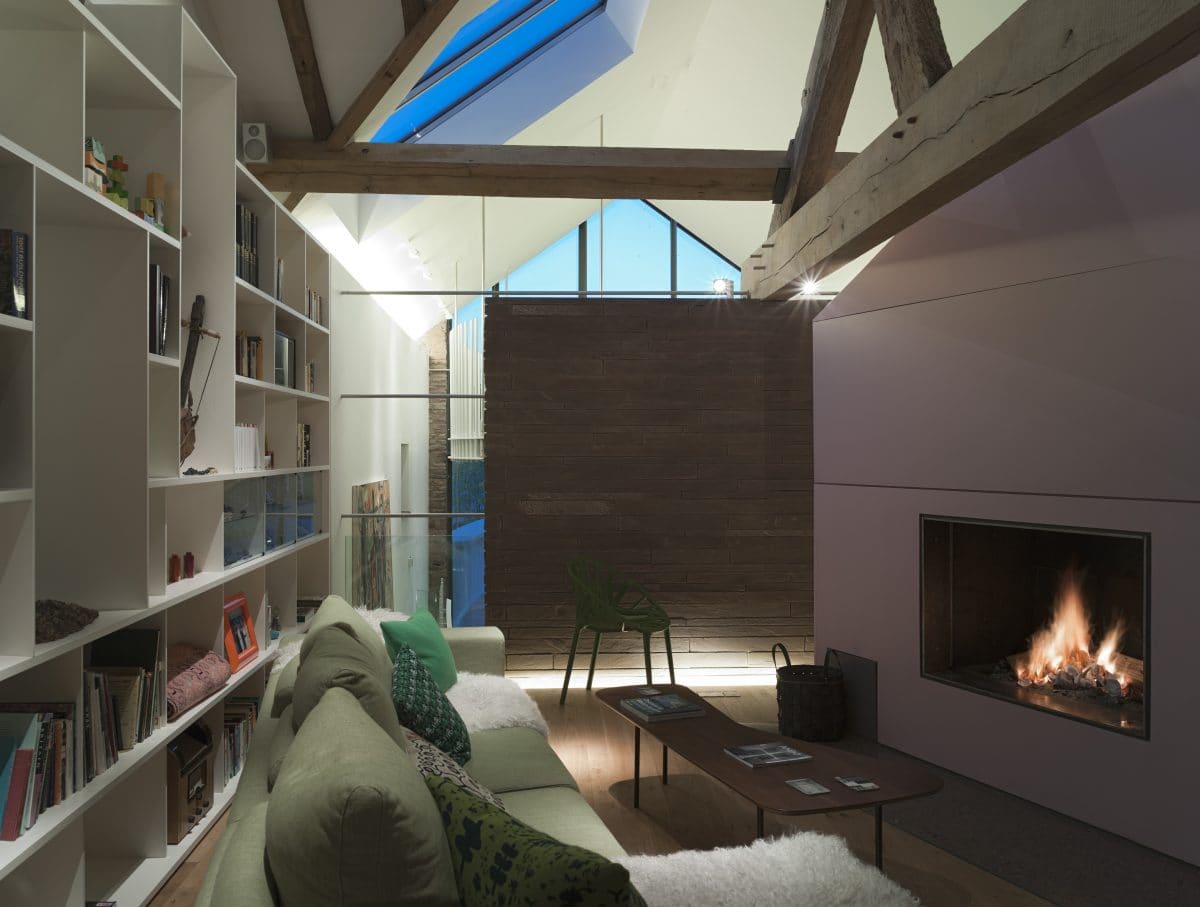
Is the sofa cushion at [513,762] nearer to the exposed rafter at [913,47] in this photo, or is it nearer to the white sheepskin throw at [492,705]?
the white sheepskin throw at [492,705]

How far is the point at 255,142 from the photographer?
15.0 ft

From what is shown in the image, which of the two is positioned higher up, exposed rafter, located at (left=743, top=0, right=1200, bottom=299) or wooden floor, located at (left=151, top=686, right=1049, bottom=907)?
exposed rafter, located at (left=743, top=0, right=1200, bottom=299)

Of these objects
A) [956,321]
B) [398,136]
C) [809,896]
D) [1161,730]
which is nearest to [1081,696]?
[1161,730]

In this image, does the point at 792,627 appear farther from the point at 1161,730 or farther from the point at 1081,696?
the point at 1161,730

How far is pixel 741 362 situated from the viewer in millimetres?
6199

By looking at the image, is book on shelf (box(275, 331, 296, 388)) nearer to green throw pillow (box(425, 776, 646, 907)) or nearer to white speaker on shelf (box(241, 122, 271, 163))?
white speaker on shelf (box(241, 122, 271, 163))

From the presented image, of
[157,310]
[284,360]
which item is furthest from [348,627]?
[284,360]

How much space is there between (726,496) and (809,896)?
14.6 feet

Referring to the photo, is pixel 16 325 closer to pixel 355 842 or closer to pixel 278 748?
pixel 278 748

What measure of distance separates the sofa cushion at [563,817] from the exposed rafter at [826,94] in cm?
318

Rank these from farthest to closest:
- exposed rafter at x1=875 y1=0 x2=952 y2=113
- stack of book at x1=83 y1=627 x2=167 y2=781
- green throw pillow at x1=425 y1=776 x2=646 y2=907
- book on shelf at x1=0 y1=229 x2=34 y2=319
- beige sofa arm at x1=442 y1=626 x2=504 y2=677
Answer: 1. beige sofa arm at x1=442 y1=626 x2=504 y2=677
2. exposed rafter at x1=875 y1=0 x2=952 y2=113
3. stack of book at x1=83 y1=627 x2=167 y2=781
4. book on shelf at x1=0 y1=229 x2=34 y2=319
5. green throw pillow at x1=425 y1=776 x2=646 y2=907

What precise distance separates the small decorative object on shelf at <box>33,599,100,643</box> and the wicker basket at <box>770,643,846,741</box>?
306cm

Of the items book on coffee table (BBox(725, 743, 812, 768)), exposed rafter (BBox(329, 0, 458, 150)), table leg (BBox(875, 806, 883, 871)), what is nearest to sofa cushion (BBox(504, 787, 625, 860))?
book on coffee table (BBox(725, 743, 812, 768))

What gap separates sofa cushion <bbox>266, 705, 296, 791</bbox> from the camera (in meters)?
2.01
